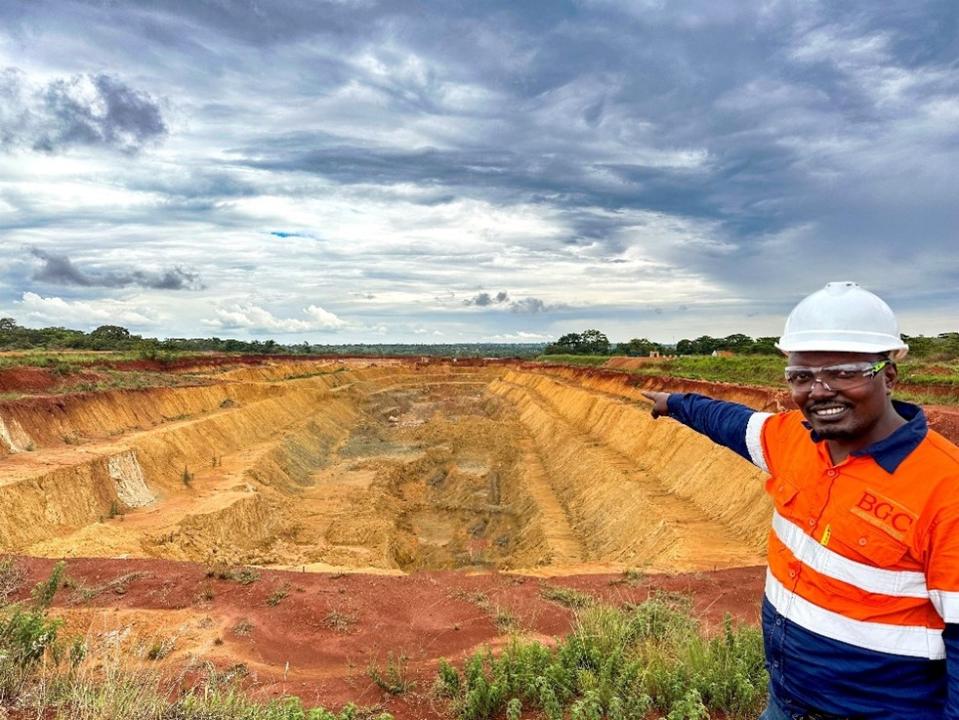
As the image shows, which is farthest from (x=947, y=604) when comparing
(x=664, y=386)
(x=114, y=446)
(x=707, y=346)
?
(x=707, y=346)

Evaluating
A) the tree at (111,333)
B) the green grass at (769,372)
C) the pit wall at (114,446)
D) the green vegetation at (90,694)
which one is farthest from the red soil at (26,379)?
the tree at (111,333)

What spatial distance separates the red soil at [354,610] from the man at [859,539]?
4083 millimetres

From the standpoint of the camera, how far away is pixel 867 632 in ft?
7.33

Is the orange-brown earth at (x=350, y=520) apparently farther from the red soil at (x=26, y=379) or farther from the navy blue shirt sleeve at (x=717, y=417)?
the red soil at (x=26, y=379)

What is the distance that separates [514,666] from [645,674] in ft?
4.07

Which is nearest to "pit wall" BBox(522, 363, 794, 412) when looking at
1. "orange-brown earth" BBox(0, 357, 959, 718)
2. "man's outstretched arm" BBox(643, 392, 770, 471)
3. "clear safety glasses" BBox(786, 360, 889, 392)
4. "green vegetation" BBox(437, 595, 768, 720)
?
"orange-brown earth" BBox(0, 357, 959, 718)

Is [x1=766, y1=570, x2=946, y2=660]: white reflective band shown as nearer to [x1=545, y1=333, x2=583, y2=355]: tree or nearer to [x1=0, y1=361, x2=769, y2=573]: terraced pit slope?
[x1=0, y1=361, x2=769, y2=573]: terraced pit slope

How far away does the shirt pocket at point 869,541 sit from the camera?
215 cm

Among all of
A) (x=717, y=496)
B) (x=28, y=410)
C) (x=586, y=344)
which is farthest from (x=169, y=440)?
(x=586, y=344)

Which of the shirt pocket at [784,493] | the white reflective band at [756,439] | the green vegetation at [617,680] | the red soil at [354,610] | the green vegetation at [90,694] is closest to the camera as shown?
the shirt pocket at [784,493]

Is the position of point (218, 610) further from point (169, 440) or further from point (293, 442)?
point (293, 442)

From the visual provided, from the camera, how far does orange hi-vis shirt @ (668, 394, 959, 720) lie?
2.06m

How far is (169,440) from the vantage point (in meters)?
25.6

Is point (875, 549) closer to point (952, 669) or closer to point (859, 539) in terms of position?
point (859, 539)
